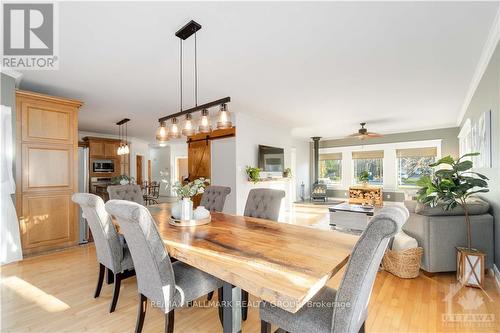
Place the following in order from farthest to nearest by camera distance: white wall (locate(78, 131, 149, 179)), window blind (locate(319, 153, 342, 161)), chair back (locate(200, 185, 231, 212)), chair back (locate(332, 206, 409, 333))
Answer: window blind (locate(319, 153, 342, 161)), white wall (locate(78, 131, 149, 179)), chair back (locate(200, 185, 231, 212)), chair back (locate(332, 206, 409, 333))

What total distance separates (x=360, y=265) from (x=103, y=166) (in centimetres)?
735

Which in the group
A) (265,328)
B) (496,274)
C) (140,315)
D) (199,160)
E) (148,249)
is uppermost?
(199,160)

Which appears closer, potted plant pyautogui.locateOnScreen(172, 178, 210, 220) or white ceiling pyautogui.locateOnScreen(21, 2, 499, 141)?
white ceiling pyautogui.locateOnScreen(21, 2, 499, 141)

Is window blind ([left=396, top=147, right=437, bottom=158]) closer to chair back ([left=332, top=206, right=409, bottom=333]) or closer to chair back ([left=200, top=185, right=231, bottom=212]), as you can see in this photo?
chair back ([left=200, top=185, right=231, bottom=212])

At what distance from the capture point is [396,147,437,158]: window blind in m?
7.31

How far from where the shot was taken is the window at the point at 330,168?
9.12 m

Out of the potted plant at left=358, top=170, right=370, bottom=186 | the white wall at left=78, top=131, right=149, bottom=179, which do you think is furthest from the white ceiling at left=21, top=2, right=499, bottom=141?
the white wall at left=78, top=131, right=149, bottom=179

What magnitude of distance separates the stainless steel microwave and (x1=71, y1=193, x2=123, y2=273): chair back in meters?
5.18

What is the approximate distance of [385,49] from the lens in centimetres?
256

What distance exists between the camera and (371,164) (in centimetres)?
845

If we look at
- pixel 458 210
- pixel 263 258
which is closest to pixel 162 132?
pixel 263 258

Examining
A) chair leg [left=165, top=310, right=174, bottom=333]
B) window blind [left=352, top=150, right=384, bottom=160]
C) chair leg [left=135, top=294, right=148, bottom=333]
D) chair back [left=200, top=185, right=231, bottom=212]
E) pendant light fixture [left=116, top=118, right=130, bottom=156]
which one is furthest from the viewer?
window blind [left=352, top=150, right=384, bottom=160]

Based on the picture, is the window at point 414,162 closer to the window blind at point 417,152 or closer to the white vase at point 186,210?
the window blind at point 417,152

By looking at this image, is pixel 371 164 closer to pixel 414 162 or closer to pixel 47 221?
pixel 414 162
